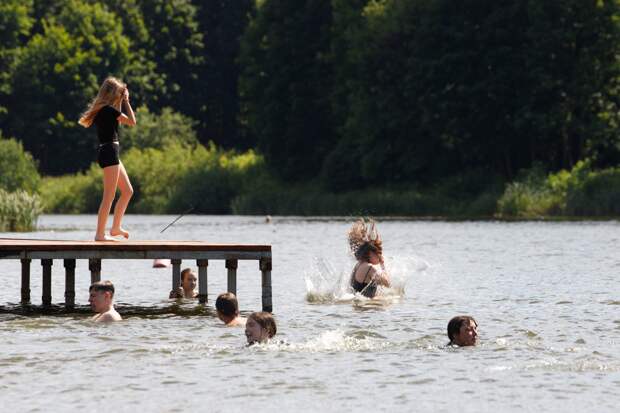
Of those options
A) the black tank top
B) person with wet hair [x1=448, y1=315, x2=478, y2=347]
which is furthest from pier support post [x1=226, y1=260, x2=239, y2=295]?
person with wet hair [x1=448, y1=315, x2=478, y2=347]

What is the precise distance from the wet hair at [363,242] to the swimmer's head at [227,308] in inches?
165

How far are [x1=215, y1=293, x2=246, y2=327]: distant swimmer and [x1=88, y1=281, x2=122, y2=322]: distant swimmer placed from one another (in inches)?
65.6

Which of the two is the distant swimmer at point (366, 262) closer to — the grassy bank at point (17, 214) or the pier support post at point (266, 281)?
the pier support post at point (266, 281)

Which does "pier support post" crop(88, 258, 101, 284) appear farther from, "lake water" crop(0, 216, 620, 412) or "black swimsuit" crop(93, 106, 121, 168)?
"black swimsuit" crop(93, 106, 121, 168)

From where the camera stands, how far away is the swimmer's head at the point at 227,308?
70.5 ft

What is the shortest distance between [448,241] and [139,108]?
60.4m

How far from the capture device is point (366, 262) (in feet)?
84.3

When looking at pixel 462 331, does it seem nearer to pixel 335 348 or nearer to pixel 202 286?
pixel 335 348

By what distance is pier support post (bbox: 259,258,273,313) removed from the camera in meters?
23.2

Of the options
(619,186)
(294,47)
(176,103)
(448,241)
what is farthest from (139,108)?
(448,241)

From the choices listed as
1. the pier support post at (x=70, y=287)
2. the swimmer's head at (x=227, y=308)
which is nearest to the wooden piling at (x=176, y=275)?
the pier support post at (x=70, y=287)

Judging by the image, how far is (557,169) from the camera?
7562 cm

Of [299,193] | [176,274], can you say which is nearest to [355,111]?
[299,193]

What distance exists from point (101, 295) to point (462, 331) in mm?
5793
